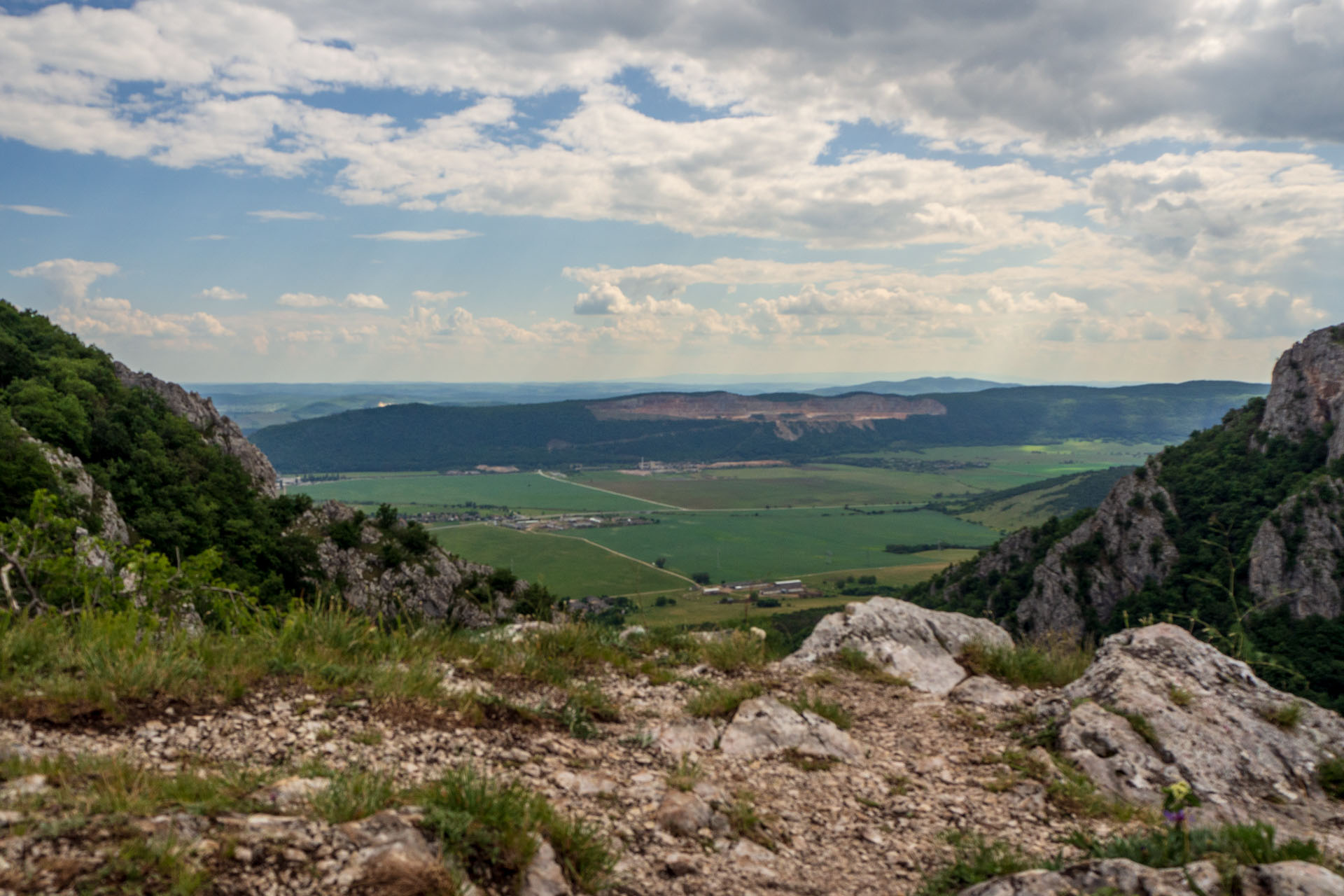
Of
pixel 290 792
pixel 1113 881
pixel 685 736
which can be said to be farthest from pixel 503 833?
pixel 1113 881

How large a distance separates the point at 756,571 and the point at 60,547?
114484 millimetres

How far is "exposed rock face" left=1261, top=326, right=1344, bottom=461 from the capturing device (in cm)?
7512

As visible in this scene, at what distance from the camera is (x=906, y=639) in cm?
1185

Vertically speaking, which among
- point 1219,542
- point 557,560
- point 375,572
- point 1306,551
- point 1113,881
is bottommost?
point 557,560

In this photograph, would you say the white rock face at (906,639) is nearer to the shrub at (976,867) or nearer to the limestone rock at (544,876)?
the shrub at (976,867)

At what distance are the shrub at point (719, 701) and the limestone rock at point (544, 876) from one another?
3756 mm

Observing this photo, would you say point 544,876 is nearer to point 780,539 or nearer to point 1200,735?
point 1200,735

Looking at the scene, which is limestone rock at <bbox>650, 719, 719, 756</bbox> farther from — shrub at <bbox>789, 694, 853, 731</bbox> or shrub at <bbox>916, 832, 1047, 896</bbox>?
shrub at <bbox>916, 832, 1047, 896</bbox>

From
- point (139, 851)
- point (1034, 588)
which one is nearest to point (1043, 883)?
point (139, 851)

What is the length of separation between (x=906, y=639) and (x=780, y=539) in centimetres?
14582

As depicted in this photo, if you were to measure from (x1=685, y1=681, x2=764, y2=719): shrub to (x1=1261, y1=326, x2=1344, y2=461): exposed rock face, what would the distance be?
8825 cm

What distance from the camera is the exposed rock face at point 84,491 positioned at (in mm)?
27891

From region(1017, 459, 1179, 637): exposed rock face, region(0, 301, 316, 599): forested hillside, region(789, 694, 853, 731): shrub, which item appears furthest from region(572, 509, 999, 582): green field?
region(789, 694, 853, 731): shrub

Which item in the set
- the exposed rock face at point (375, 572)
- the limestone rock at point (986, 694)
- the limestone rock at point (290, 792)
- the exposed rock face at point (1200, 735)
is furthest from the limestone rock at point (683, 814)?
the exposed rock face at point (375, 572)
